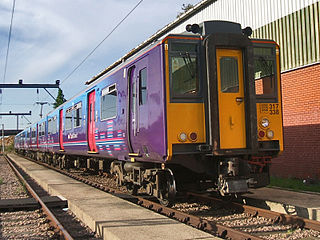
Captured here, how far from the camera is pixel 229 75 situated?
698cm

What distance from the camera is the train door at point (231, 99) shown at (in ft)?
22.2

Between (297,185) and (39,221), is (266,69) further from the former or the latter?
(39,221)

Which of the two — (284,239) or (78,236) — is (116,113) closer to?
(78,236)

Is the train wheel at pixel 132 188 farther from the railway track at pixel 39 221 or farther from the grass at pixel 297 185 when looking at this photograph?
the grass at pixel 297 185

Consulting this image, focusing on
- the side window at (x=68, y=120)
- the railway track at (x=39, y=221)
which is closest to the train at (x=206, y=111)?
the railway track at (x=39, y=221)

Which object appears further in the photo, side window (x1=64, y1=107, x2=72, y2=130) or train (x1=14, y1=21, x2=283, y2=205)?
side window (x1=64, y1=107, x2=72, y2=130)

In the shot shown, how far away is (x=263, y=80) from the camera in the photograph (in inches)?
298

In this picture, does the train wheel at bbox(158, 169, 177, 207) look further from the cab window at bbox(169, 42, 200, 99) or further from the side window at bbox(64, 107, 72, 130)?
the side window at bbox(64, 107, 72, 130)

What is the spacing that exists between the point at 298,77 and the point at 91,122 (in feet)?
22.3

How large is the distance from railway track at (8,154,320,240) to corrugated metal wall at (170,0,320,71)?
6.15m

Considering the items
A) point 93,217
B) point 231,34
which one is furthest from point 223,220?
point 231,34

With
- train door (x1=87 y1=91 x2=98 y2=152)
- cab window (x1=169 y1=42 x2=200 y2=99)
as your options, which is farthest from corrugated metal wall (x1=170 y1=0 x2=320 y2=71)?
train door (x1=87 y1=91 x2=98 y2=152)

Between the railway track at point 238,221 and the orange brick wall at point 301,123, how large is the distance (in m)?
4.76

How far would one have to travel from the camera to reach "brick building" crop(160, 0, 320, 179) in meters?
11.3
